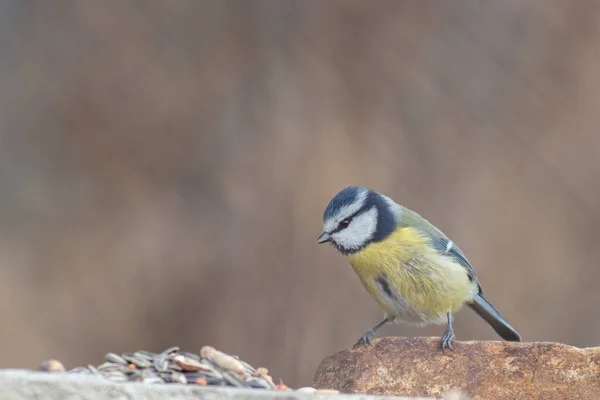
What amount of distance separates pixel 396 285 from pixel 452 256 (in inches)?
7.0

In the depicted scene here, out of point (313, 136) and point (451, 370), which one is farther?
point (313, 136)

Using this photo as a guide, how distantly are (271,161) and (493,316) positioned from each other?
154 cm

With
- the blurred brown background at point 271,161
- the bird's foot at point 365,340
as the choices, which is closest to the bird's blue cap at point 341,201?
the bird's foot at point 365,340

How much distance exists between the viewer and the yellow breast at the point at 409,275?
1.76m

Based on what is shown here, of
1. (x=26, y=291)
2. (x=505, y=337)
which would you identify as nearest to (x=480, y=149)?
(x=505, y=337)

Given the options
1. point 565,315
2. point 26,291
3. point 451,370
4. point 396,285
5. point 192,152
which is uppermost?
point 192,152

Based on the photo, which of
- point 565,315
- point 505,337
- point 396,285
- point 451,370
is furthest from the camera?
point 565,315

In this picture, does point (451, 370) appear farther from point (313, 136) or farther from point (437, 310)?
point (313, 136)

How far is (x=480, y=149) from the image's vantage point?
3.21 metres

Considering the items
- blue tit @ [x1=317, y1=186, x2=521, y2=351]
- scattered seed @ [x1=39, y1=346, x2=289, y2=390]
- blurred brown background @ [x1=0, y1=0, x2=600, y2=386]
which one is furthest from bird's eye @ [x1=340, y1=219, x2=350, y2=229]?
blurred brown background @ [x1=0, y1=0, x2=600, y2=386]

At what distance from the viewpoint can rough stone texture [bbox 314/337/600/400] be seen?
1458 mm

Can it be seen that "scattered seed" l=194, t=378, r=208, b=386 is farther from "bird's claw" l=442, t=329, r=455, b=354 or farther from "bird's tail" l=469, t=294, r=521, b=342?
"bird's tail" l=469, t=294, r=521, b=342

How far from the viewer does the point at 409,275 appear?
176 centimetres

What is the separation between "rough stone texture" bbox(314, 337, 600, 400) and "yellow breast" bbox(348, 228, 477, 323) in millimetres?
Answer: 186
